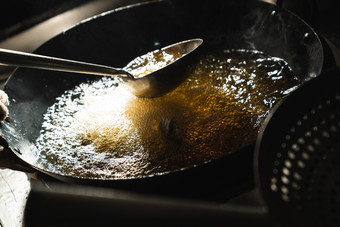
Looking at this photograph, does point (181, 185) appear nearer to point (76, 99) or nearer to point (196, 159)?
point (196, 159)

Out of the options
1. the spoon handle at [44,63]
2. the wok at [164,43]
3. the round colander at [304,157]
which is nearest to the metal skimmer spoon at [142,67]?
the spoon handle at [44,63]

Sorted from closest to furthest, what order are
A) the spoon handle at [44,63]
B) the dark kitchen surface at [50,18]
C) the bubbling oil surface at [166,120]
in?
the spoon handle at [44,63] → the bubbling oil surface at [166,120] → the dark kitchen surface at [50,18]

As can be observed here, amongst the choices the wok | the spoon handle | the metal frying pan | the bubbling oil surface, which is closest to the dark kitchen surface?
the wok

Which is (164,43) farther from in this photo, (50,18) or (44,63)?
(50,18)

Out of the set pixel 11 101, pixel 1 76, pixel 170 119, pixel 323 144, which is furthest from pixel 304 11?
pixel 1 76

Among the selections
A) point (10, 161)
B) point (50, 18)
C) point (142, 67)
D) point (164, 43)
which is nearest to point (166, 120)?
point (142, 67)

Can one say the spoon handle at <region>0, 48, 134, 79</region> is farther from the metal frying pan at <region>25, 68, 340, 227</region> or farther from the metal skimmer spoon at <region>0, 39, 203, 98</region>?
the metal frying pan at <region>25, 68, 340, 227</region>

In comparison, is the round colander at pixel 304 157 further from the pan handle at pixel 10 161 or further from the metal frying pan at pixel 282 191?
the pan handle at pixel 10 161
